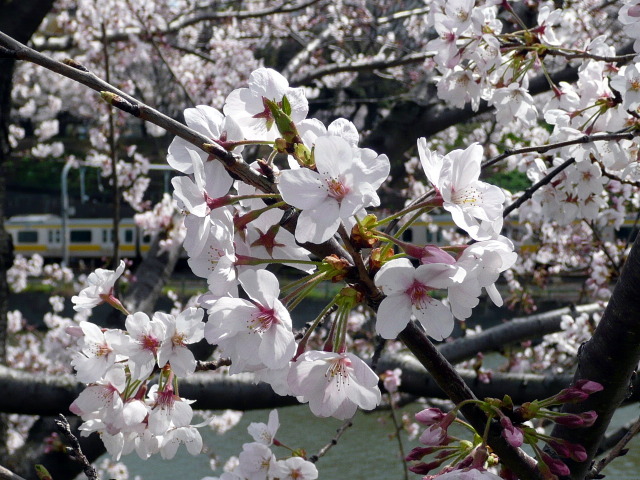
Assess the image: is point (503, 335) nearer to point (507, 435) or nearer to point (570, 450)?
point (570, 450)

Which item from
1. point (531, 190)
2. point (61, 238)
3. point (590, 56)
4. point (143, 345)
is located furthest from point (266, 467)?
point (61, 238)

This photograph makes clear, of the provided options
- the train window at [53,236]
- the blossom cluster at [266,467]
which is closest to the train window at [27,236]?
the train window at [53,236]

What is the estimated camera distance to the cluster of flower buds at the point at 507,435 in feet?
2.55

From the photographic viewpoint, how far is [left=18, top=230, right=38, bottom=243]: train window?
52.5 ft

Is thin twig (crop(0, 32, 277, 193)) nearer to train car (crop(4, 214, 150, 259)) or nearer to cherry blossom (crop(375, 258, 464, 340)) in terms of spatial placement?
cherry blossom (crop(375, 258, 464, 340))

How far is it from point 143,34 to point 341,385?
4.42 meters

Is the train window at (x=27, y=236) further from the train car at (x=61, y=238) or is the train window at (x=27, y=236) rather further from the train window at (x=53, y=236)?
the train window at (x=53, y=236)

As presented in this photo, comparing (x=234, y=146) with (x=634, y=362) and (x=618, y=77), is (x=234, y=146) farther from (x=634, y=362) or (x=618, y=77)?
(x=618, y=77)

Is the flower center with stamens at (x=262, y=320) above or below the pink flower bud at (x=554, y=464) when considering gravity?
above

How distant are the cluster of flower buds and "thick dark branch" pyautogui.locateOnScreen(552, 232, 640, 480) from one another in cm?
17

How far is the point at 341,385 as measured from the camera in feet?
2.60

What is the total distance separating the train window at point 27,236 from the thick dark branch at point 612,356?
54.1 ft

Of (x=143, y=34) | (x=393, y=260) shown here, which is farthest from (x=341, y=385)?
(x=143, y=34)

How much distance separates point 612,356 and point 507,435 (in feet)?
1.06
